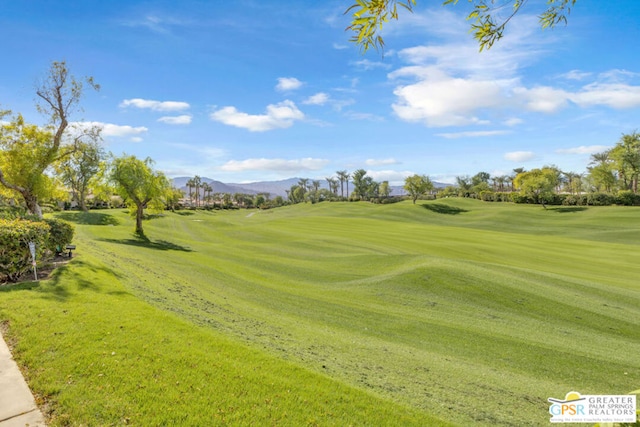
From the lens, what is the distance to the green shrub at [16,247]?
12.4m

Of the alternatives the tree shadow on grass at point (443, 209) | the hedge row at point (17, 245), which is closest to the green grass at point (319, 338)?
the hedge row at point (17, 245)

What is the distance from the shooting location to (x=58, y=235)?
17422 mm

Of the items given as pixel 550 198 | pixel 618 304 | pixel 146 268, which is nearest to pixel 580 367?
pixel 618 304

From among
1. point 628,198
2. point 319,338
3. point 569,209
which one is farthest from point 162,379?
point 628,198

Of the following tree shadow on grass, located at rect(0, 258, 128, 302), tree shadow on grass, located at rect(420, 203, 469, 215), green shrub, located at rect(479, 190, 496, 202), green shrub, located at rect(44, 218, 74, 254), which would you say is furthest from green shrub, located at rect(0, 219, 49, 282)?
green shrub, located at rect(479, 190, 496, 202)

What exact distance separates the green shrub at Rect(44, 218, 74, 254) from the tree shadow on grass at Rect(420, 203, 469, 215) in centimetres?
7305

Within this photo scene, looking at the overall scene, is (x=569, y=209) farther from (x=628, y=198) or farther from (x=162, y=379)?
(x=162, y=379)

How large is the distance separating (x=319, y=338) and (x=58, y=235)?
15517 mm

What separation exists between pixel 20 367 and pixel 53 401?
191cm

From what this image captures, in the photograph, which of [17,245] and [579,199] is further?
[579,199]

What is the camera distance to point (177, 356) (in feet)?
23.6

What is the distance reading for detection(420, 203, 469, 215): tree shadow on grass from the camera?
257 ft

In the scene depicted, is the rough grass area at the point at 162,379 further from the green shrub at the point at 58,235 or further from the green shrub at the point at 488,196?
the green shrub at the point at 488,196

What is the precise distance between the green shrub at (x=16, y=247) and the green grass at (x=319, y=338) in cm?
151
